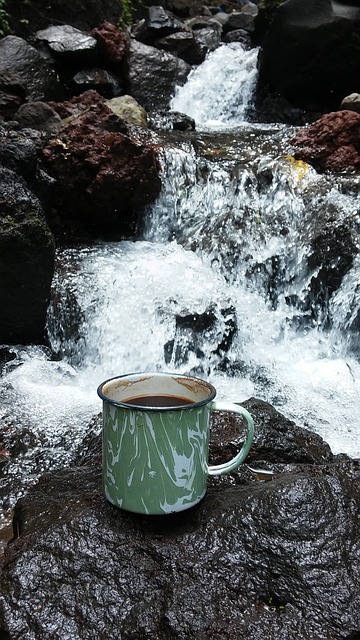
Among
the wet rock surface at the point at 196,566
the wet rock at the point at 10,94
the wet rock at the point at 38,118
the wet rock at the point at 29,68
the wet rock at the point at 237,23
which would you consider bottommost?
the wet rock surface at the point at 196,566

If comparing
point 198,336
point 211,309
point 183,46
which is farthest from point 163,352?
point 183,46

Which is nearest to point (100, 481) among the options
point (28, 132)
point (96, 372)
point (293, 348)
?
point (96, 372)

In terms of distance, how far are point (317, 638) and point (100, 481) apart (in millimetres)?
746

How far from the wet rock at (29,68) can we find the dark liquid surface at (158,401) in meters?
7.49

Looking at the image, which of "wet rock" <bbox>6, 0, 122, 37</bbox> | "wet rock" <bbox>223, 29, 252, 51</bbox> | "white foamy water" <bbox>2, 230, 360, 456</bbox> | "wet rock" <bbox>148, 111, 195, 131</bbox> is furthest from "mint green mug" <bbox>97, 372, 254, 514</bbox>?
"wet rock" <bbox>223, 29, 252, 51</bbox>

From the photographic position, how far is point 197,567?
133 cm

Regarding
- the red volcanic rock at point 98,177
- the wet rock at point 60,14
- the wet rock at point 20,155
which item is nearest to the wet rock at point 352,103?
the red volcanic rock at point 98,177

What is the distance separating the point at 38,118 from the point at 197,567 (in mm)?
6058

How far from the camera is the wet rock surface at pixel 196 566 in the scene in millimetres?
1218

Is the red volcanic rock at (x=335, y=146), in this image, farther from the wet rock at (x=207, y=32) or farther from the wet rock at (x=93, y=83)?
the wet rock at (x=207, y=32)

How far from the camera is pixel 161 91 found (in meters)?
9.19

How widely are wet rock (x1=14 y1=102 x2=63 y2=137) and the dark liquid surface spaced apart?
17.9 ft

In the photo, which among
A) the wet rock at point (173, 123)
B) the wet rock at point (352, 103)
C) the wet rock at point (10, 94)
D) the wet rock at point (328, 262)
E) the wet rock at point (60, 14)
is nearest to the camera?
the wet rock at point (328, 262)

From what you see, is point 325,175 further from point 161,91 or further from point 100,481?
point 100,481
